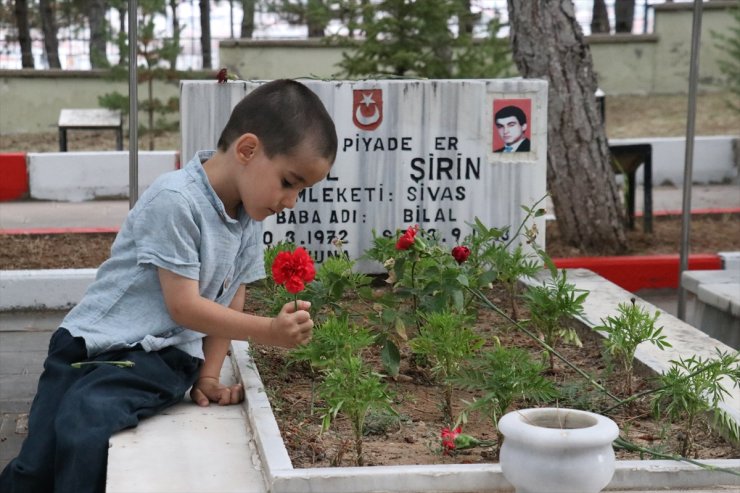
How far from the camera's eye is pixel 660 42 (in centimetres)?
1856

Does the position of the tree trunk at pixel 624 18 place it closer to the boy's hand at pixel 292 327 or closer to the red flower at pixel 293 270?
the boy's hand at pixel 292 327

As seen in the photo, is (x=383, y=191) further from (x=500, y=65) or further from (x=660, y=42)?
(x=660, y=42)

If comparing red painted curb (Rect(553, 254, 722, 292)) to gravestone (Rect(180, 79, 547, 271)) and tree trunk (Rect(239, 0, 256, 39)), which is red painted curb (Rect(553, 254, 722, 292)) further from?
tree trunk (Rect(239, 0, 256, 39))

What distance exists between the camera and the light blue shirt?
3438 mm

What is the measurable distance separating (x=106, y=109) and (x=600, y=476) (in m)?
13.3

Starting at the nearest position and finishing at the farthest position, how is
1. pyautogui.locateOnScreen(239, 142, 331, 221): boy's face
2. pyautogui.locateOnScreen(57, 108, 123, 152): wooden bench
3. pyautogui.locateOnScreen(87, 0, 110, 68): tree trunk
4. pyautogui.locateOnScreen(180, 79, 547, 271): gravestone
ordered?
pyautogui.locateOnScreen(239, 142, 331, 221): boy's face
pyautogui.locateOnScreen(180, 79, 547, 271): gravestone
pyautogui.locateOnScreen(57, 108, 123, 152): wooden bench
pyautogui.locateOnScreen(87, 0, 110, 68): tree trunk

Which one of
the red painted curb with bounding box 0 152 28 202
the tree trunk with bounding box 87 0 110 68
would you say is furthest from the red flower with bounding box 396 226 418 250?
the tree trunk with bounding box 87 0 110 68

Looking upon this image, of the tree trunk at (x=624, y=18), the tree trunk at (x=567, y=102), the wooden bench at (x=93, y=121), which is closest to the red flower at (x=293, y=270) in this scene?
the tree trunk at (x=567, y=102)

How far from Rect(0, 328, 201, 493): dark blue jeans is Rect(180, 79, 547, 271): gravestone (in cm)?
255

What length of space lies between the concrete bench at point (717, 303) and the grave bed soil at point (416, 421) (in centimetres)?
128

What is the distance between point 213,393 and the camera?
3.78m

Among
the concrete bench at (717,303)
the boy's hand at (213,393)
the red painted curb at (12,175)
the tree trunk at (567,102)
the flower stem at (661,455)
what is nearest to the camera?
the flower stem at (661,455)

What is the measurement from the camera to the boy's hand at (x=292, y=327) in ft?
10.7

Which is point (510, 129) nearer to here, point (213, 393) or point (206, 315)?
point (213, 393)
